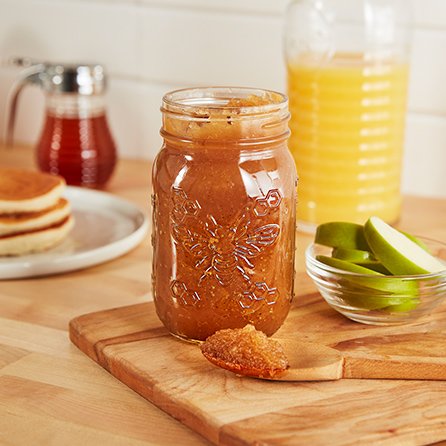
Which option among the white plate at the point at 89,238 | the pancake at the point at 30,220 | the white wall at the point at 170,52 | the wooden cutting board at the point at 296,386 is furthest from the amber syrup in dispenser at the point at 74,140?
the wooden cutting board at the point at 296,386

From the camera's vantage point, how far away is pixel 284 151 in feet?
3.44

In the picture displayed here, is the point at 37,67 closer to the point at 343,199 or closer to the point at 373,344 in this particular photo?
→ the point at 343,199

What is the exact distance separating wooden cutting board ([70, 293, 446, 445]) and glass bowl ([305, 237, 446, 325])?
14 millimetres

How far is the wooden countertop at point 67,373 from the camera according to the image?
0.90m

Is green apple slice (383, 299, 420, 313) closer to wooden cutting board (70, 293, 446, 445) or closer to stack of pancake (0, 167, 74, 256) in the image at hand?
wooden cutting board (70, 293, 446, 445)

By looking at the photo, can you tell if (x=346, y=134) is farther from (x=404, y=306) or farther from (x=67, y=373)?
(x=67, y=373)

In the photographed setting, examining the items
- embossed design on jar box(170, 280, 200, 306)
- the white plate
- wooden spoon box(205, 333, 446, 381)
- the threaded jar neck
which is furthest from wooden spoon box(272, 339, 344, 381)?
the white plate

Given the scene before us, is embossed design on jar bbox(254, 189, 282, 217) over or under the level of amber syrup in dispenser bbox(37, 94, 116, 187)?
over

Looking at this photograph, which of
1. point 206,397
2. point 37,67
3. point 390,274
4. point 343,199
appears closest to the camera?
point 206,397

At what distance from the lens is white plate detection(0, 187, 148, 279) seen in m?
1.33

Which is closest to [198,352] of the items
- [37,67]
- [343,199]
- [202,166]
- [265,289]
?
[265,289]

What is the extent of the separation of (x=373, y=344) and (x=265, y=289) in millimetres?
137

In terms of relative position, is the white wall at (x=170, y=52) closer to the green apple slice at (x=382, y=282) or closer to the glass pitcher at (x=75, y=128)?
the glass pitcher at (x=75, y=128)

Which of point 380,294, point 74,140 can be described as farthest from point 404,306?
point 74,140
